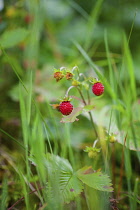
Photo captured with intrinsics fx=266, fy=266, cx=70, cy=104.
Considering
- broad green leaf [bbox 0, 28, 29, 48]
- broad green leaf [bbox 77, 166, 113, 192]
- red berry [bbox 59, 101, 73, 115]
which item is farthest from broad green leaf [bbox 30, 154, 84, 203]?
broad green leaf [bbox 0, 28, 29, 48]

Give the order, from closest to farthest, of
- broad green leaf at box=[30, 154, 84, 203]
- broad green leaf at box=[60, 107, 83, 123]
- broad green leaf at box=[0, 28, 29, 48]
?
broad green leaf at box=[30, 154, 84, 203], broad green leaf at box=[60, 107, 83, 123], broad green leaf at box=[0, 28, 29, 48]

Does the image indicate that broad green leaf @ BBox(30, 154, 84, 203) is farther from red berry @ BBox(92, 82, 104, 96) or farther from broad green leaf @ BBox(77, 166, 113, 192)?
red berry @ BBox(92, 82, 104, 96)

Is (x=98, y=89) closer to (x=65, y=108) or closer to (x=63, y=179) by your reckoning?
(x=65, y=108)

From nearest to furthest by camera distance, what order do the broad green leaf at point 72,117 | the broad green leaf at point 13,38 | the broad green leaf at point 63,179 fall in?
the broad green leaf at point 63,179
the broad green leaf at point 72,117
the broad green leaf at point 13,38

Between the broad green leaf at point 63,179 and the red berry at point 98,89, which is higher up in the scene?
the red berry at point 98,89

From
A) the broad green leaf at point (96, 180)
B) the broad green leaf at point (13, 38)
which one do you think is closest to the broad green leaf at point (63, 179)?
the broad green leaf at point (96, 180)

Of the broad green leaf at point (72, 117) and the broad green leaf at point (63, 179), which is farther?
the broad green leaf at point (72, 117)

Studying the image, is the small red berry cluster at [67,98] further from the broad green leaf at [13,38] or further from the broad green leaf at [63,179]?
the broad green leaf at [13,38]
